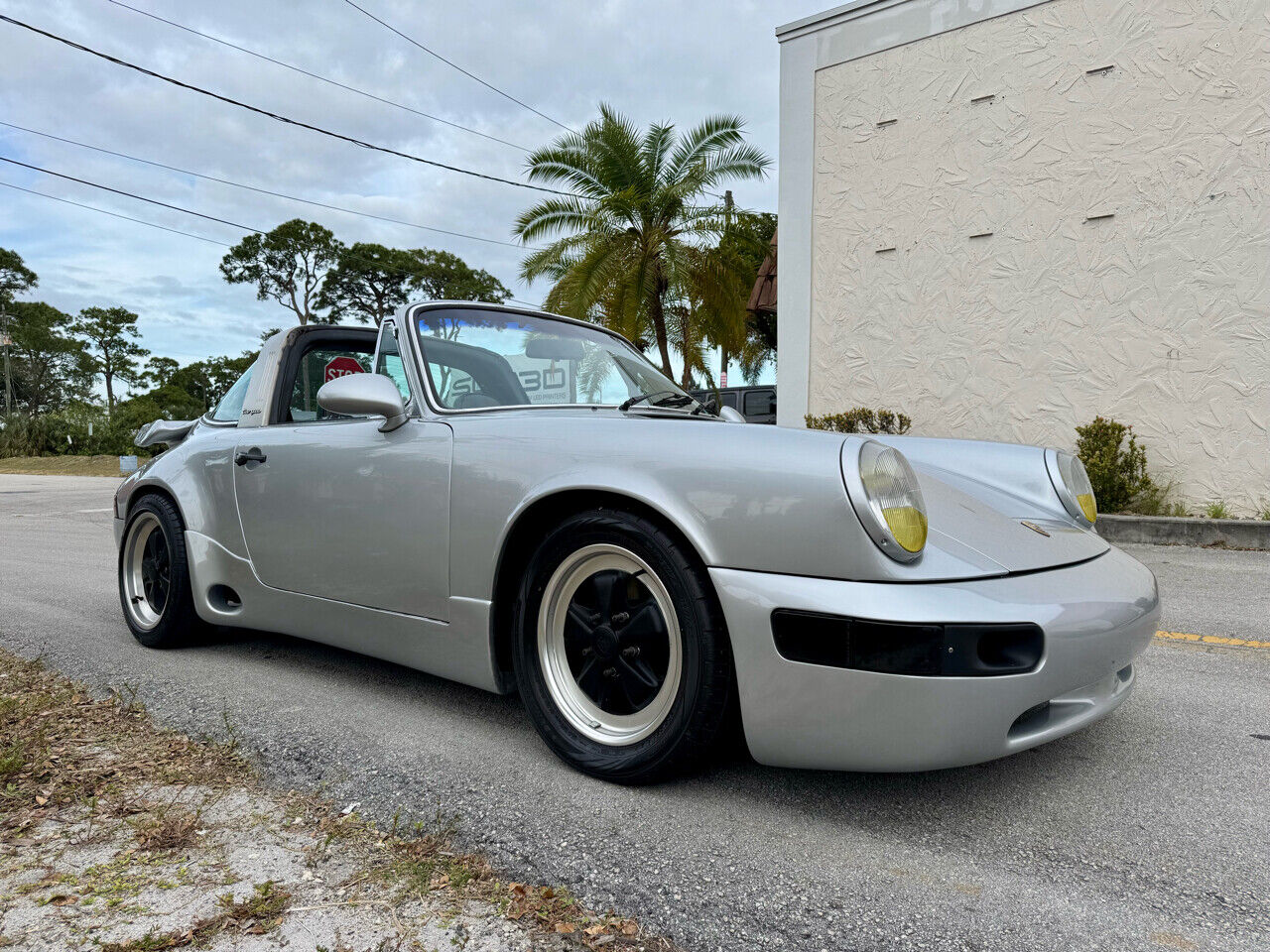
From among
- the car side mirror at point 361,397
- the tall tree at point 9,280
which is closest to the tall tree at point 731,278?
the car side mirror at point 361,397

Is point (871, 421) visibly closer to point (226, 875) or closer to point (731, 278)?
point (731, 278)

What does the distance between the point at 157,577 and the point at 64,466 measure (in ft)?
105

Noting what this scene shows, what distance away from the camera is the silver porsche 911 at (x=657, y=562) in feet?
5.77

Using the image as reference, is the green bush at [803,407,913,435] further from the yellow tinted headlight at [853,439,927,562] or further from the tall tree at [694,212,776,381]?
the yellow tinted headlight at [853,439,927,562]

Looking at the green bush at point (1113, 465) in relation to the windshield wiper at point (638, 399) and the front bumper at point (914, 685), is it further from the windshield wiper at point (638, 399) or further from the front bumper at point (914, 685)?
the front bumper at point (914, 685)

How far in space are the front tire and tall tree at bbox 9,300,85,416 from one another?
194 ft

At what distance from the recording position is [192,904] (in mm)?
1541

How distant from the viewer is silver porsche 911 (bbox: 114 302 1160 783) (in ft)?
5.77

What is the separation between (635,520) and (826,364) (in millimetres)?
9466

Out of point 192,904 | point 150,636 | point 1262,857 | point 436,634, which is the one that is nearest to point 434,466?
point 436,634

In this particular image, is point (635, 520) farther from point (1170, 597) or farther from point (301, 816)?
point (1170, 597)

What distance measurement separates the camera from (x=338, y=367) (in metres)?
3.69

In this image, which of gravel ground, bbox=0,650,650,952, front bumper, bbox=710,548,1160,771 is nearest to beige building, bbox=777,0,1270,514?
front bumper, bbox=710,548,1160,771

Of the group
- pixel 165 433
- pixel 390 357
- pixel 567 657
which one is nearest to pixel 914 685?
pixel 567 657
